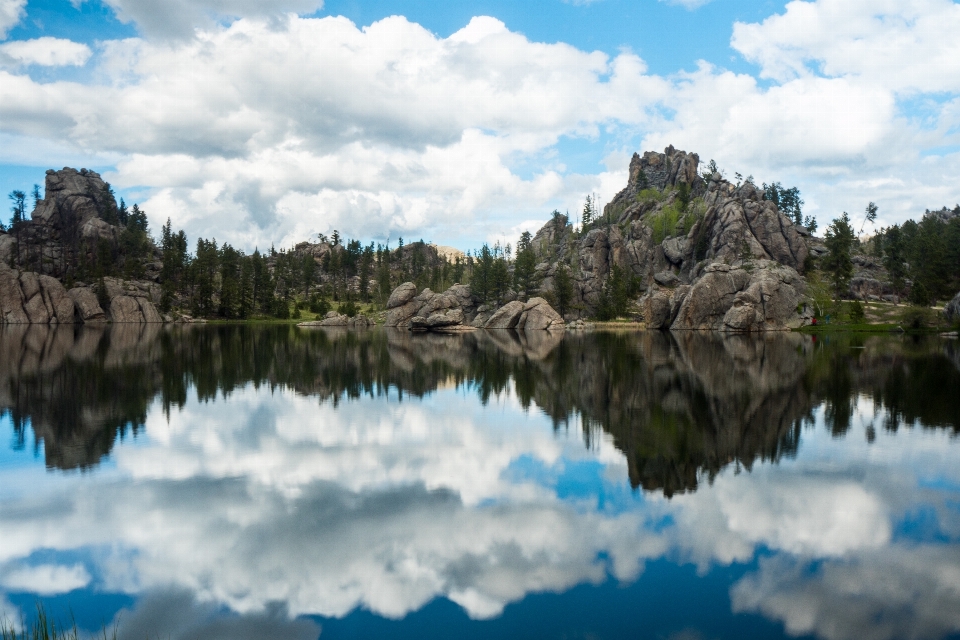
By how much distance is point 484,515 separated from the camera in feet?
52.7

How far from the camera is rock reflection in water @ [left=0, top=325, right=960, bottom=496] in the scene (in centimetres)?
2400

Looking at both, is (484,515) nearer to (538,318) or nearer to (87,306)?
(538,318)

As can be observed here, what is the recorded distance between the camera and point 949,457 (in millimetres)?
22281

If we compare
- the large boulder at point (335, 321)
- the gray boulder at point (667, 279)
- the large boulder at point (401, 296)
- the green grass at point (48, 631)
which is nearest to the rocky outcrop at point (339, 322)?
the large boulder at point (335, 321)

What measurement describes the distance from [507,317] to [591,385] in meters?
104

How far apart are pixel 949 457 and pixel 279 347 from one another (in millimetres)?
70518

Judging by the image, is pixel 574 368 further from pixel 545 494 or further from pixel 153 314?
pixel 153 314

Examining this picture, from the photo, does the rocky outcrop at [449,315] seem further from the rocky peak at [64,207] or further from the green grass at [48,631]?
the green grass at [48,631]

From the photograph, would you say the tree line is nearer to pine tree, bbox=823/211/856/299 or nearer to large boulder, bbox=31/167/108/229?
pine tree, bbox=823/211/856/299

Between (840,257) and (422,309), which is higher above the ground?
(840,257)

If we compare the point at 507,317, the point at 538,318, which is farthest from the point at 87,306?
the point at 538,318

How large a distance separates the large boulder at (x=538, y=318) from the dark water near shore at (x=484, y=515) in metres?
100

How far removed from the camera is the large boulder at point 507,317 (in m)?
143

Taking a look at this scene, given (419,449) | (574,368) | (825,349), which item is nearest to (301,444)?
(419,449)
